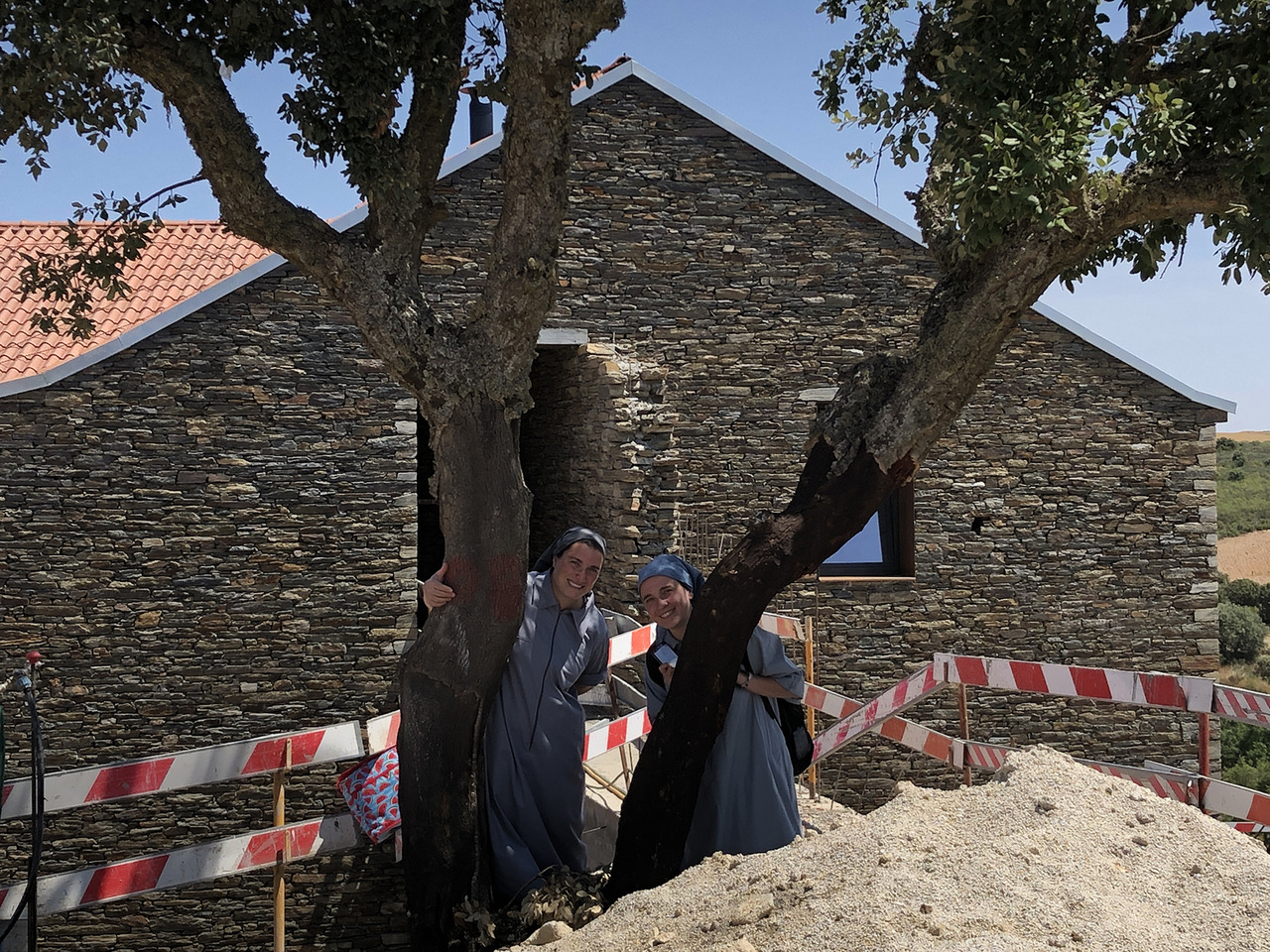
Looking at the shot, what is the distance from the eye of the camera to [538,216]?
15.4 ft

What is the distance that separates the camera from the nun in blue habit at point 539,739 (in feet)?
15.6

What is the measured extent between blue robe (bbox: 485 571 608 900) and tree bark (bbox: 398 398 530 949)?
11cm

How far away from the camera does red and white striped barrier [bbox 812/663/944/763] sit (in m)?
6.62

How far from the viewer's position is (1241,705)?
17.1ft

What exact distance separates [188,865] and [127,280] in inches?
313

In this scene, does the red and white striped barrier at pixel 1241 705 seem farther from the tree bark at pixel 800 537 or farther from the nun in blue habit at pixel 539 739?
the nun in blue habit at pixel 539 739

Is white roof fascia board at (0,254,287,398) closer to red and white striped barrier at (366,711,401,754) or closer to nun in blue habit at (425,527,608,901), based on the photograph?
red and white striped barrier at (366,711,401,754)

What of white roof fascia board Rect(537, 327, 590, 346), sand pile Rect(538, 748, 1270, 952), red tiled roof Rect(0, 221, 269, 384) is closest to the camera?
sand pile Rect(538, 748, 1270, 952)

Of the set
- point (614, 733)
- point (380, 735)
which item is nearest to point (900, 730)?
point (614, 733)

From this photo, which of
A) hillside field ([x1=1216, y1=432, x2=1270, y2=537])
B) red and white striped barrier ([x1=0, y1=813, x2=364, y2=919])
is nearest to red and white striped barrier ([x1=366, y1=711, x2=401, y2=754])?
→ red and white striped barrier ([x1=0, y1=813, x2=364, y2=919])

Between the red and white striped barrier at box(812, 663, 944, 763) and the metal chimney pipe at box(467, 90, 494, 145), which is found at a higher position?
the metal chimney pipe at box(467, 90, 494, 145)

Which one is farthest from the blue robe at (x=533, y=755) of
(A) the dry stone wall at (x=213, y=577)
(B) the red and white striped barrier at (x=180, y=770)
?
(A) the dry stone wall at (x=213, y=577)

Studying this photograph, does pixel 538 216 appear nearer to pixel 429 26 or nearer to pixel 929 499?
pixel 429 26

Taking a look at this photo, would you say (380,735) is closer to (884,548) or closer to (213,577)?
(213,577)
